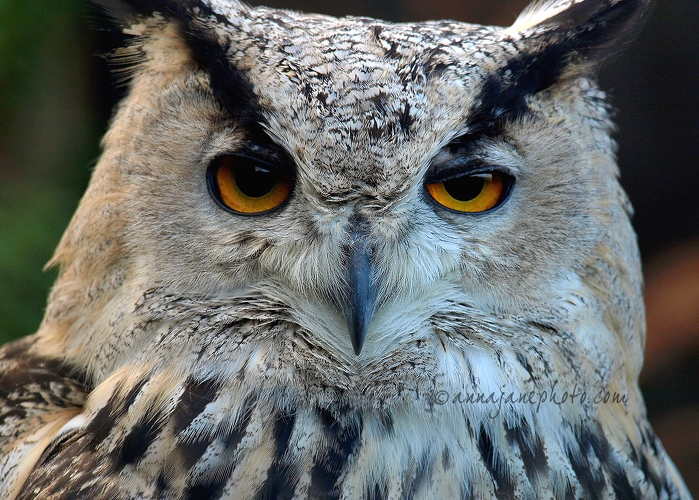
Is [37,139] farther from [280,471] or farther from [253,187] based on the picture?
[280,471]

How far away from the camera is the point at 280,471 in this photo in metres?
1.01

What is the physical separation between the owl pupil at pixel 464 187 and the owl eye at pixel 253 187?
237 mm

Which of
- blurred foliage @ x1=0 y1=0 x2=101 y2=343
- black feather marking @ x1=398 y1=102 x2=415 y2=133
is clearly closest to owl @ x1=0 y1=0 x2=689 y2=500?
black feather marking @ x1=398 y1=102 x2=415 y2=133

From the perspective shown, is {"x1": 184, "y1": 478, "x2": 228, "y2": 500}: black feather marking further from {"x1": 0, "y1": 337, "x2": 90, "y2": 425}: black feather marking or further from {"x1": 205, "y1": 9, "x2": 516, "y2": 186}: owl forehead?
{"x1": 205, "y1": 9, "x2": 516, "y2": 186}: owl forehead

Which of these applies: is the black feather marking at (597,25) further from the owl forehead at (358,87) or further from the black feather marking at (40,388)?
the black feather marking at (40,388)

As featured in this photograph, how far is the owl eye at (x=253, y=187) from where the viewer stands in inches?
40.3

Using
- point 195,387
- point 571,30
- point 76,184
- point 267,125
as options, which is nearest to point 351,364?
point 195,387

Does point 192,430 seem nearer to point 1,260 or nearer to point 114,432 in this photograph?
point 114,432

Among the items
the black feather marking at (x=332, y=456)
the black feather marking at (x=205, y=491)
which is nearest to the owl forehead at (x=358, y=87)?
the black feather marking at (x=332, y=456)

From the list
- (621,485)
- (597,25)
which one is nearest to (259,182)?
(597,25)

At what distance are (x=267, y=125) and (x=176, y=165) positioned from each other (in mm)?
175

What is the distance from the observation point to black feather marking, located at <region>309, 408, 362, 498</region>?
1.00 m

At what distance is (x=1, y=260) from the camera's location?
223 cm

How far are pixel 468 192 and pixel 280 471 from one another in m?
0.49
